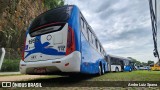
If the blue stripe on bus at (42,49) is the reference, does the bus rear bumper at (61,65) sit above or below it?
below

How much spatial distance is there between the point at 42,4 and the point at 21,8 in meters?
7.95

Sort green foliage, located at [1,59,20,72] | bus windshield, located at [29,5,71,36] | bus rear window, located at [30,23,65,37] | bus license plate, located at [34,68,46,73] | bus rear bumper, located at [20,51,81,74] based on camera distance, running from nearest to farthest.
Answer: bus rear bumper, located at [20,51,81,74] → bus license plate, located at [34,68,46,73] → bus rear window, located at [30,23,65,37] → bus windshield, located at [29,5,71,36] → green foliage, located at [1,59,20,72]

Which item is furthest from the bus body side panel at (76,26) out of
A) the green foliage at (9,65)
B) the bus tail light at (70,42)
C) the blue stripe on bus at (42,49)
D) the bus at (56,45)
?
the green foliage at (9,65)

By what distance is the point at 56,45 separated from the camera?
26.3ft

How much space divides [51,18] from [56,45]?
1308mm

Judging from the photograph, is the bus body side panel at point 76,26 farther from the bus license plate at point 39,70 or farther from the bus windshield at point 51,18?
the bus license plate at point 39,70

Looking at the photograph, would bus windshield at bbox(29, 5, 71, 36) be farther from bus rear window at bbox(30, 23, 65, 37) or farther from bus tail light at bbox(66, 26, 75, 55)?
bus tail light at bbox(66, 26, 75, 55)

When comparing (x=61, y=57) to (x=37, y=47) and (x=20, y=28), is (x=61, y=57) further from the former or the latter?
(x=20, y=28)

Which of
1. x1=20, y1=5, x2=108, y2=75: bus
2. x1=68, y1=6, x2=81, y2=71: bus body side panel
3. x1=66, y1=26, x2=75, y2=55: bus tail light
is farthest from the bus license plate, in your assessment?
x1=68, y1=6, x2=81, y2=71: bus body side panel

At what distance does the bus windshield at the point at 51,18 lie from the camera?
8500 millimetres

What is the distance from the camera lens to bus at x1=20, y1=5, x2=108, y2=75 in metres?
7.73

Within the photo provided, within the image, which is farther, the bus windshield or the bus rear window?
the bus windshield

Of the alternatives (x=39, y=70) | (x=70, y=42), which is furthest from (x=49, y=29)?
(x=39, y=70)

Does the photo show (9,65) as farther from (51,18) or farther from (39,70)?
(39,70)
